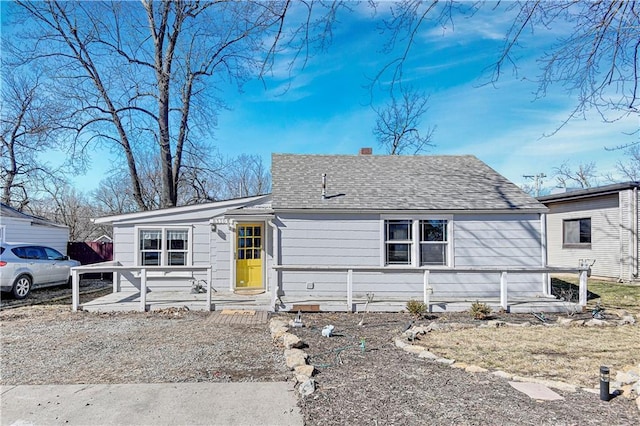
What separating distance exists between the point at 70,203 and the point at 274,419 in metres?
33.5

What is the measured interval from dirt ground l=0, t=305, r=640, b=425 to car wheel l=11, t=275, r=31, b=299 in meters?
2.91

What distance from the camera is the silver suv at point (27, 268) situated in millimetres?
10275

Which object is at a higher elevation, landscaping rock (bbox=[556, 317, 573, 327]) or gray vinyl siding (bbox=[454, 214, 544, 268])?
gray vinyl siding (bbox=[454, 214, 544, 268])

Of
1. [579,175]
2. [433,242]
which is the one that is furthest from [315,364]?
[579,175]

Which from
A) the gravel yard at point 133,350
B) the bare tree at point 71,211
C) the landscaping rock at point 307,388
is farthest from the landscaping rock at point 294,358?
the bare tree at point 71,211

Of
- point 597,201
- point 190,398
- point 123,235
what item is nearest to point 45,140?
point 123,235

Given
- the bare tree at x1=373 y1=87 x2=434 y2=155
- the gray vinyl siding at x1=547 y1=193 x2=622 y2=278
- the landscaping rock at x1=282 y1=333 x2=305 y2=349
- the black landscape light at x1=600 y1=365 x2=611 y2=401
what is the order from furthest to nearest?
the bare tree at x1=373 y1=87 x2=434 y2=155 → the gray vinyl siding at x1=547 y1=193 x2=622 y2=278 → the landscaping rock at x1=282 y1=333 x2=305 y2=349 → the black landscape light at x1=600 y1=365 x2=611 y2=401

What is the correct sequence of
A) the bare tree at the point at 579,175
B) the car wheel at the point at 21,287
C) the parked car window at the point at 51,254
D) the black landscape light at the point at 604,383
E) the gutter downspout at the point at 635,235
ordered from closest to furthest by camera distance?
the black landscape light at the point at 604,383, the car wheel at the point at 21,287, the parked car window at the point at 51,254, the gutter downspout at the point at 635,235, the bare tree at the point at 579,175

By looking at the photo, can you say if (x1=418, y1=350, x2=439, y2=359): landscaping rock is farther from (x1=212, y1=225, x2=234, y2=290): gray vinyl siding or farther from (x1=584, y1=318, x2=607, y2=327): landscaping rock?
(x1=212, y1=225, x2=234, y2=290): gray vinyl siding

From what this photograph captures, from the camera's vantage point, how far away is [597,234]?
14.3 m

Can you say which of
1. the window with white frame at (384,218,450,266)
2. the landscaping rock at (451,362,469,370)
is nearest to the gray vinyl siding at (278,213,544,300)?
the window with white frame at (384,218,450,266)

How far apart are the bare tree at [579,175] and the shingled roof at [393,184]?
3063cm

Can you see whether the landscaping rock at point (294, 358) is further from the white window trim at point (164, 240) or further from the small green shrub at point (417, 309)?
the white window trim at point (164, 240)

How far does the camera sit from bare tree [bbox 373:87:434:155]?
24797 millimetres
